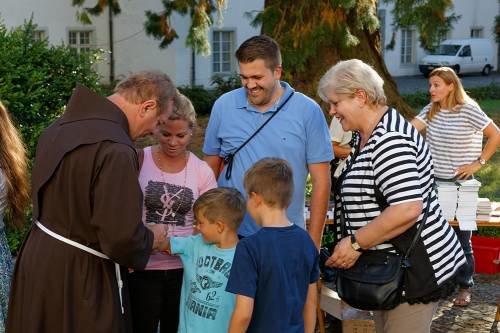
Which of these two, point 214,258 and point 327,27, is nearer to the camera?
point 214,258

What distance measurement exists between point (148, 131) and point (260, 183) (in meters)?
0.53

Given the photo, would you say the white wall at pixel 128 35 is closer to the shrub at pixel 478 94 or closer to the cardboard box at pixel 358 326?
the shrub at pixel 478 94

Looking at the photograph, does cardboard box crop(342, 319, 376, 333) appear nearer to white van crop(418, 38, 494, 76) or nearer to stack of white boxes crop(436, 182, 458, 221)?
stack of white boxes crop(436, 182, 458, 221)

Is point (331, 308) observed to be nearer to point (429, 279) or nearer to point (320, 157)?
point (320, 157)

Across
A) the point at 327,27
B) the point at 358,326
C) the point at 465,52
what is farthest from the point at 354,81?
the point at 465,52

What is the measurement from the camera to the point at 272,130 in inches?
170

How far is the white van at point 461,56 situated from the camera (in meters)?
35.8

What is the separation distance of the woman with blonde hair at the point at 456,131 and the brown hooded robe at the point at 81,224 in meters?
3.86

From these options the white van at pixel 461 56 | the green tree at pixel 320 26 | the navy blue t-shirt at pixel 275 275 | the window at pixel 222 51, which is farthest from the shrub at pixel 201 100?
the white van at pixel 461 56

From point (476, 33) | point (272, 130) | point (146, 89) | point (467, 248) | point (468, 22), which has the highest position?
point (468, 22)

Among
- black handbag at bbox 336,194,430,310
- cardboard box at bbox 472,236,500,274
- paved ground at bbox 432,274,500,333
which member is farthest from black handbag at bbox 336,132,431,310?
cardboard box at bbox 472,236,500,274

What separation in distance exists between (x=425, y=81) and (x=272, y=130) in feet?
101

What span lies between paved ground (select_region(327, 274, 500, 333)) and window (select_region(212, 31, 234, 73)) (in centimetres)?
2368

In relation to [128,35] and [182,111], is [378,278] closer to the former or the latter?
[182,111]
